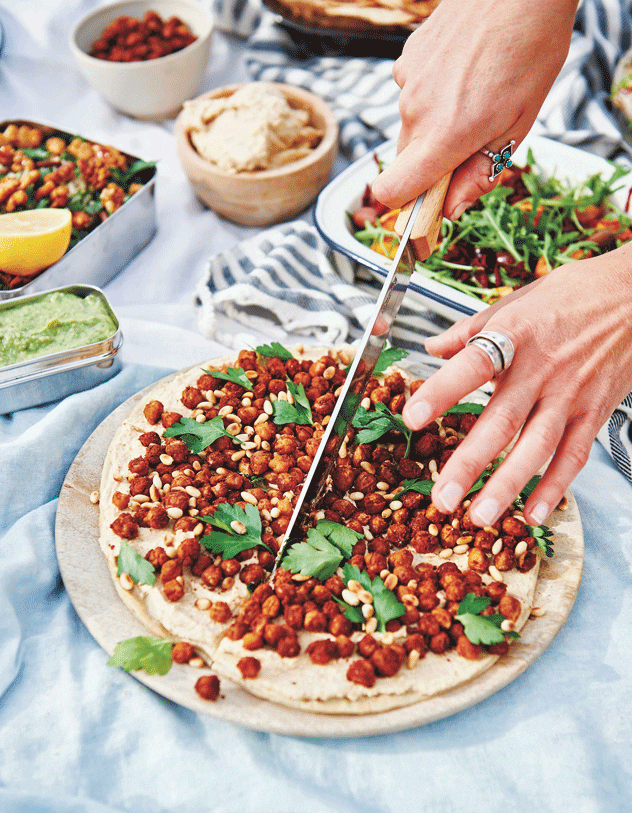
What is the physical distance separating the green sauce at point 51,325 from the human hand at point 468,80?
3.51 feet

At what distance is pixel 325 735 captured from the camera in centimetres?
144

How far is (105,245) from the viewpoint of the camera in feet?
8.93

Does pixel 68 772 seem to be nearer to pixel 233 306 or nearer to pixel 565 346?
pixel 565 346

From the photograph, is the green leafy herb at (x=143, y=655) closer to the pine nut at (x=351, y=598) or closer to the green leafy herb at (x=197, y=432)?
the pine nut at (x=351, y=598)

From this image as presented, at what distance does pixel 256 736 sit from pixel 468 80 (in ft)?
5.98

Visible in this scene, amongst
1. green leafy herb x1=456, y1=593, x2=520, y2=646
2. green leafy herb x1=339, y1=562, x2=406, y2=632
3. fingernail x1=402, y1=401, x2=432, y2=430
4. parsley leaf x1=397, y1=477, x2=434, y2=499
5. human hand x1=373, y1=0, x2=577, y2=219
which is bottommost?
green leafy herb x1=339, y1=562, x2=406, y2=632

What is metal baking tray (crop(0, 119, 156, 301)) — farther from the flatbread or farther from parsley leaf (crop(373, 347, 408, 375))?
parsley leaf (crop(373, 347, 408, 375))

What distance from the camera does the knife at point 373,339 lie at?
1.67 meters

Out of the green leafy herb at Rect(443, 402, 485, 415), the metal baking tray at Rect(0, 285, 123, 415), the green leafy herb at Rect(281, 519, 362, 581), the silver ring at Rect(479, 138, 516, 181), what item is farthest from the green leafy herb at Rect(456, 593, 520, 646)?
the metal baking tray at Rect(0, 285, 123, 415)

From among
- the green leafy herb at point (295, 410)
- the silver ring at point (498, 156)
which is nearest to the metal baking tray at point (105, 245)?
the green leafy herb at point (295, 410)

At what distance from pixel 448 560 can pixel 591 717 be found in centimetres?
50

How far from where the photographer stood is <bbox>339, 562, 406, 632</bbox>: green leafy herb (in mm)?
1587

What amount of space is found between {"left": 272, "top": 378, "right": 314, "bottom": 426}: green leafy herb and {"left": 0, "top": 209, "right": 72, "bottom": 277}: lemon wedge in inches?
41.8

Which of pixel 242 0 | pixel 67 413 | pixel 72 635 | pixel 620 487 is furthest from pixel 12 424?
pixel 242 0
